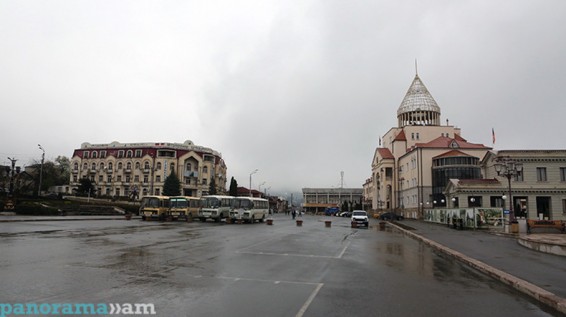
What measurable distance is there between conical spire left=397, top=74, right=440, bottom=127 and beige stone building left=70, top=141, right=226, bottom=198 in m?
51.6

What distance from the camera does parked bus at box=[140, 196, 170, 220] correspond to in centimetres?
4178

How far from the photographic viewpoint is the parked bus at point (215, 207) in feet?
135

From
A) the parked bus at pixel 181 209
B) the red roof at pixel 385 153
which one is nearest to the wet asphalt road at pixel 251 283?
the parked bus at pixel 181 209

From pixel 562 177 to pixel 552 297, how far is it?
5272 centimetres

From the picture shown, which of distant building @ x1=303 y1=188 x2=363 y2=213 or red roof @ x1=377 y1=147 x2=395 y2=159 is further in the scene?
distant building @ x1=303 y1=188 x2=363 y2=213

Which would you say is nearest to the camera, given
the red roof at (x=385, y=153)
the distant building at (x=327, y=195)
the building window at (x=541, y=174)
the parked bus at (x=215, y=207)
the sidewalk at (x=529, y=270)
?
the sidewalk at (x=529, y=270)

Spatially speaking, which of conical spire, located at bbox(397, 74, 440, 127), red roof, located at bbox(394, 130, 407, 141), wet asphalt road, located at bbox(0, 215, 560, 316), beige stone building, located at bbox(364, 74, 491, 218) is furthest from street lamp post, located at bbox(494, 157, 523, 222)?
conical spire, located at bbox(397, 74, 440, 127)

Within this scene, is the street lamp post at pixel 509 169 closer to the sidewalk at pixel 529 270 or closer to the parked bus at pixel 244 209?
the sidewalk at pixel 529 270

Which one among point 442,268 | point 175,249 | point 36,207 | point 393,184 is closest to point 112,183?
point 36,207

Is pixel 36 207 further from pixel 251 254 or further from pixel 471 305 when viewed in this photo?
pixel 471 305

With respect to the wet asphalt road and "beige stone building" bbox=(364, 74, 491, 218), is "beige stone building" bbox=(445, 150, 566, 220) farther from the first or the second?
the wet asphalt road

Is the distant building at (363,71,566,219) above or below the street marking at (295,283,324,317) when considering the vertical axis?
above

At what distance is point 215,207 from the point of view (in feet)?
136

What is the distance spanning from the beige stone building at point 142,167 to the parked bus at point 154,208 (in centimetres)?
5113
